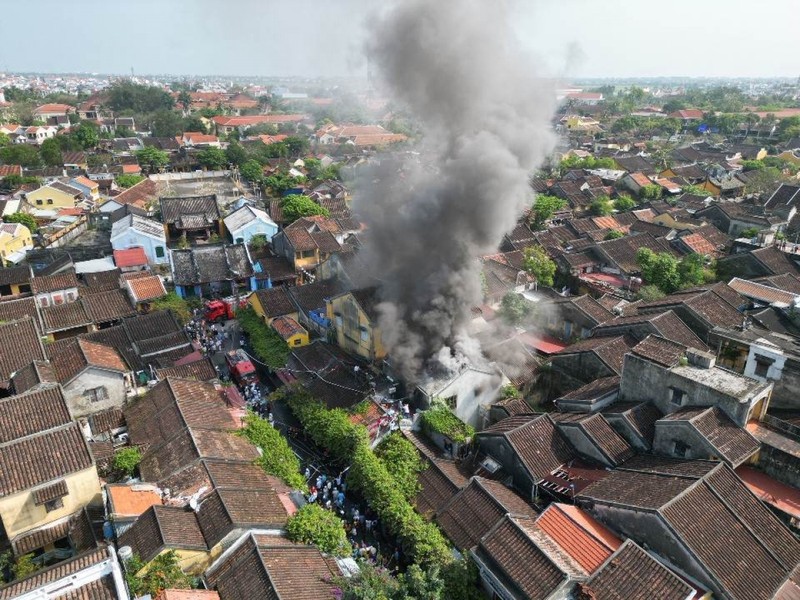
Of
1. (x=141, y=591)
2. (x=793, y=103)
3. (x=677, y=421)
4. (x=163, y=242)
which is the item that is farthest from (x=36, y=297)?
(x=793, y=103)

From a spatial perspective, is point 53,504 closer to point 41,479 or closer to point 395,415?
point 41,479

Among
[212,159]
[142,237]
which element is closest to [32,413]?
[142,237]

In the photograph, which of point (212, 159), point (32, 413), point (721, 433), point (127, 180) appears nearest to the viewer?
point (721, 433)

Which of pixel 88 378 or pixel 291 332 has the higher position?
pixel 88 378

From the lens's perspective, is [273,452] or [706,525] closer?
[706,525]

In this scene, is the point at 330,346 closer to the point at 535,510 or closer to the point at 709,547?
the point at 535,510

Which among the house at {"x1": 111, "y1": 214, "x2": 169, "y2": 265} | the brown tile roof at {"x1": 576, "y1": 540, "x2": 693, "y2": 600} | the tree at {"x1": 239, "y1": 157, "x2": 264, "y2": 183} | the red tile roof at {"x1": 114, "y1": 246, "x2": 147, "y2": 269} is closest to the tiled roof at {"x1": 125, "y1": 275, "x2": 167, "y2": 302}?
the red tile roof at {"x1": 114, "y1": 246, "x2": 147, "y2": 269}

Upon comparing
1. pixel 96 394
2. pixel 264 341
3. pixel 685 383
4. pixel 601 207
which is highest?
pixel 685 383
